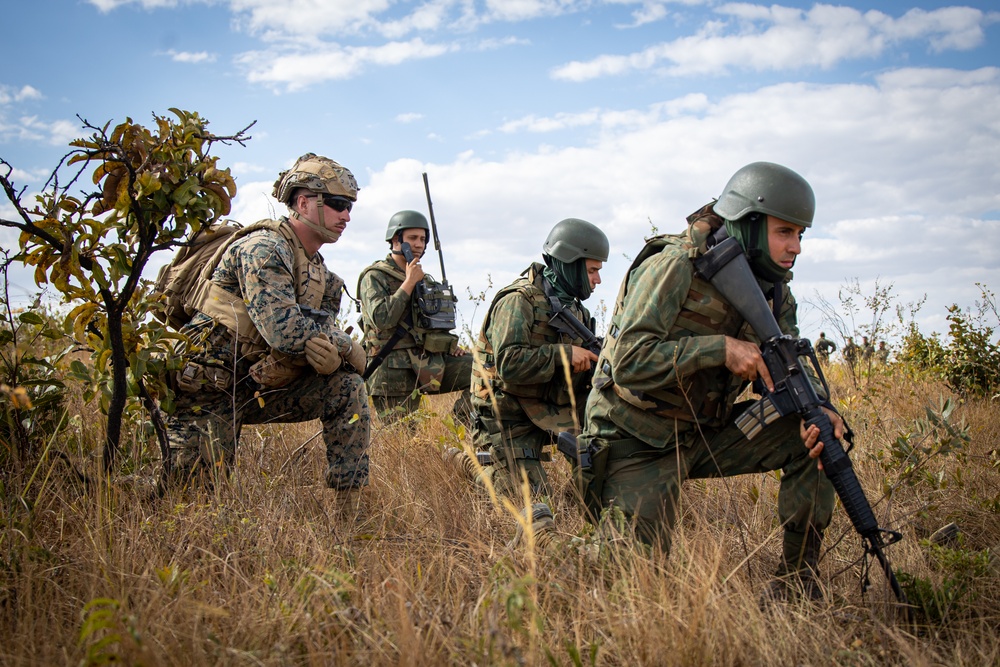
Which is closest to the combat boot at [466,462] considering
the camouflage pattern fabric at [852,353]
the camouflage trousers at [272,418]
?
the camouflage trousers at [272,418]

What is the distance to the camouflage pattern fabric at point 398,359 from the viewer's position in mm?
7301

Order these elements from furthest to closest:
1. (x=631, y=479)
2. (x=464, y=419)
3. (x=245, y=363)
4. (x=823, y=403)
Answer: (x=464, y=419) < (x=245, y=363) < (x=631, y=479) < (x=823, y=403)

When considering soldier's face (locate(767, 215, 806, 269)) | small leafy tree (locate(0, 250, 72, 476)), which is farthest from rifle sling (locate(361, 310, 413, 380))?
soldier's face (locate(767, 215, 806, 269))

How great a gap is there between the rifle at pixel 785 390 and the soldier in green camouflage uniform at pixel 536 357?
1.56m

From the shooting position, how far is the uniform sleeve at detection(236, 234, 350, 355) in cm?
421

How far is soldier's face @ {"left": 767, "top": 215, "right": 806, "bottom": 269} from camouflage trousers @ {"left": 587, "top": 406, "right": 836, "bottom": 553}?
673mm

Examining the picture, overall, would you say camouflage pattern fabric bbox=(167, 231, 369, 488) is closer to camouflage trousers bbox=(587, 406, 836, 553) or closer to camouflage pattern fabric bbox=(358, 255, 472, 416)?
camouflage trousers bbox=(587, 406, 836, 553)

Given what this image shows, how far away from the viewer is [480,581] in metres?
3.13

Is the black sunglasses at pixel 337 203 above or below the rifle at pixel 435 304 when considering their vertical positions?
above

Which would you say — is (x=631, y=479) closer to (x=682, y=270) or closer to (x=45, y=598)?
(x=682, y=270)

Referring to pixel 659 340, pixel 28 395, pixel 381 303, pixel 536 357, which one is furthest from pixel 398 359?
pixel 659 340

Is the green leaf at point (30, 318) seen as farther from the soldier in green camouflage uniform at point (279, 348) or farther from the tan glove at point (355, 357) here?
the tan glove at point (355, 357)

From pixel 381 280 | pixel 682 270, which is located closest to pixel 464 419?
pixel 381 280

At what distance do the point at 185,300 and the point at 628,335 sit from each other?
2.46 m
